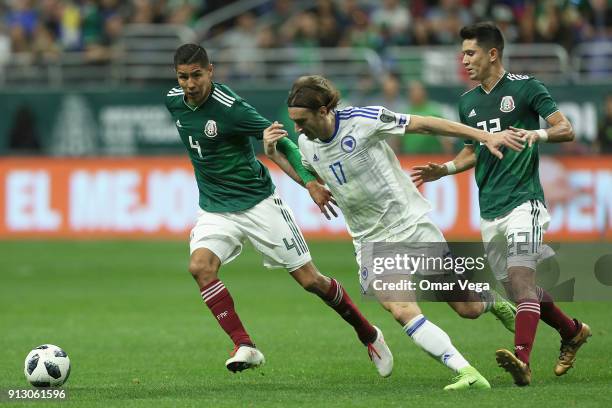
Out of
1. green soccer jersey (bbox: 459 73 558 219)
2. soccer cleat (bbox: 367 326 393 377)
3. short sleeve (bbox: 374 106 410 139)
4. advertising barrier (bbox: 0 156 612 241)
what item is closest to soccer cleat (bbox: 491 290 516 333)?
green soccer jersey (bbox: 459 73 558 219)

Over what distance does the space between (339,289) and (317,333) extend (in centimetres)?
263

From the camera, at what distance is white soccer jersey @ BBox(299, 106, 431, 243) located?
823 cm

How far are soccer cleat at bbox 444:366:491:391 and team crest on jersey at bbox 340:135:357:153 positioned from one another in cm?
168

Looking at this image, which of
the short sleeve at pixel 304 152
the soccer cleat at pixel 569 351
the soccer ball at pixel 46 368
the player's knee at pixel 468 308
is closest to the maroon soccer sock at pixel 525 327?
the player's knee at pixel 468 308

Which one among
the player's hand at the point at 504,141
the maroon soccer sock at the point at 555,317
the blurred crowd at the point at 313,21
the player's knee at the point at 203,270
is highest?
the blurred crowd at the point at 313,21

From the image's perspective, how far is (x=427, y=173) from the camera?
8.86 meters

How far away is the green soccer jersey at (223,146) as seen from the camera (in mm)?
9125

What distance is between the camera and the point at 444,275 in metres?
8.52

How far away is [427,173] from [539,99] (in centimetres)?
98

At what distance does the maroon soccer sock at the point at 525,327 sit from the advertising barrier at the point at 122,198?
1146 centimetres

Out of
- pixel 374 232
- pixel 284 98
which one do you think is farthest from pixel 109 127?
pixel 374 232

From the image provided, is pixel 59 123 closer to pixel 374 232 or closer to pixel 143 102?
pixel 143 102

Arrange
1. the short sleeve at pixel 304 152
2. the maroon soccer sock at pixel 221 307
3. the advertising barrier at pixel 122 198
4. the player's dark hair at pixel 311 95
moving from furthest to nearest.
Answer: the advertising barrier at pixel 122 198 < the maroon soccer sock at pixel 221 307 < the short sleeve at pixel 304 152 < the player's dark hair at pixel 311 95

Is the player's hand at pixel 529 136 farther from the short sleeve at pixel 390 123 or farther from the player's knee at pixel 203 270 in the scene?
the player's knee at pixel 203 270
